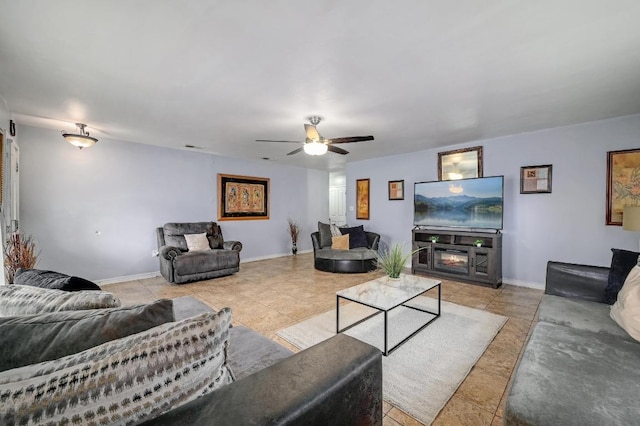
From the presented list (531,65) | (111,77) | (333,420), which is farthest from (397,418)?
(111,77)

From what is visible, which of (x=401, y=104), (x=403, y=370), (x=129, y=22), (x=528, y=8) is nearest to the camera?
(x=528, y=8)

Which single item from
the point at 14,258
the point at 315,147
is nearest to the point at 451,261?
the point at 315,147

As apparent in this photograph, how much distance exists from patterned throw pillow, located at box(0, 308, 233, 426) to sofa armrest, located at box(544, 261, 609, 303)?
2.92 meters


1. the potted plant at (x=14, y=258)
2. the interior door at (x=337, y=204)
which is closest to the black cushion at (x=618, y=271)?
the potted plant at (x=14, y=258)

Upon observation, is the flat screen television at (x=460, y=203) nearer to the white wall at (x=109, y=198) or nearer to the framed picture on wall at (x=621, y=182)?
the framed picture on wall at (x=621, y=182)

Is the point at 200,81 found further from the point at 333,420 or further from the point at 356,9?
the point at 333,420

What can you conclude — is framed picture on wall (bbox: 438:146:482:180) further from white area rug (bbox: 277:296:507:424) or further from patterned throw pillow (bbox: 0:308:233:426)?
patterned throw pillow (bbox: 0:308:233:426)

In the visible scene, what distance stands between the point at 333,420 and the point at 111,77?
9.88 ft

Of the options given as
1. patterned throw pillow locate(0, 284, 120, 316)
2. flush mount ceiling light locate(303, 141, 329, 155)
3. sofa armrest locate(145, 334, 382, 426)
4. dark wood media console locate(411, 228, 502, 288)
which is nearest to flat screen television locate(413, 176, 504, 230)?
dark wood media console locate(411, 228, 502, 288)

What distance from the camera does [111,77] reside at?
237 centimetres

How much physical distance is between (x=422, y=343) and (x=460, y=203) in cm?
294

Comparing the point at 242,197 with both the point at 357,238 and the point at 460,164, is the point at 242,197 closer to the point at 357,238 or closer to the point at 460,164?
the point at 357,238

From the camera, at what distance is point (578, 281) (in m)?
2.34

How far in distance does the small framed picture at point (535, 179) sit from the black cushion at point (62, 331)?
498 cm
